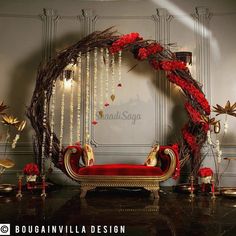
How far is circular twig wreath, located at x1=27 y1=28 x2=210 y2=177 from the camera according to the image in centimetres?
471

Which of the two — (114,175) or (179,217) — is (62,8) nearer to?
(114,175)

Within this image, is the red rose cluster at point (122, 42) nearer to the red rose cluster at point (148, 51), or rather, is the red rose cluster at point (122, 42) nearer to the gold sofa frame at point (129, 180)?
the red rose cluster at point (148, 51)

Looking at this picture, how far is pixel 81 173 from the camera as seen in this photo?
13.5 feet

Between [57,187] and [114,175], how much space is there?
4.87ft

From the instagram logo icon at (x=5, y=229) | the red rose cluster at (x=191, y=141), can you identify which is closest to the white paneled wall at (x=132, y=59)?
the red rose cluster at (x=191, y=141)

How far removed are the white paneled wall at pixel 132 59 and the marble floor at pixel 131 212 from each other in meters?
1.25

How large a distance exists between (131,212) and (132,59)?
3.15 meters

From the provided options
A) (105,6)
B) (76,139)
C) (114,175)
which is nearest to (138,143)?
(76,139)

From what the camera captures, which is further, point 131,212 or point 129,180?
point 129,180

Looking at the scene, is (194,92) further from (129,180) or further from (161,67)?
(129,180)

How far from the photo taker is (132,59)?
5.57 meters

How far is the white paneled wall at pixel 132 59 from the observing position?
5.41 meters

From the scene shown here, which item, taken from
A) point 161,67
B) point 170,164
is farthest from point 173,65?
point 170,164

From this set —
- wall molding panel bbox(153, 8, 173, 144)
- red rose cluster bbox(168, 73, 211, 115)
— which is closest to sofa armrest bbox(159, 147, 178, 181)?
red rose cluster bbox(168, 73, 211, 115)
